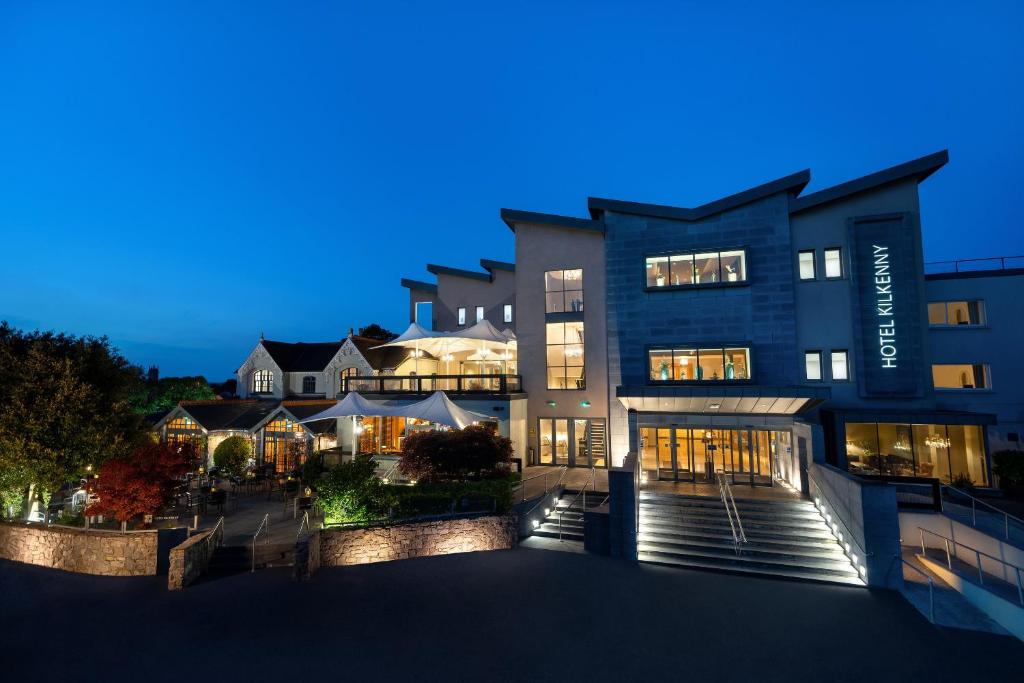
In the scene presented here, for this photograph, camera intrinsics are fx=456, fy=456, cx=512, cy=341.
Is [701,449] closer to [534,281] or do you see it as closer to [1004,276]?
[534,281]

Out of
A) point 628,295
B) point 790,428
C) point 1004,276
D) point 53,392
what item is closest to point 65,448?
point 53,392

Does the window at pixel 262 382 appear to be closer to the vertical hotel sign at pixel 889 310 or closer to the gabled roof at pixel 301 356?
the gabled roof at pixel 301 356

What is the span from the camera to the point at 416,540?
477 inches

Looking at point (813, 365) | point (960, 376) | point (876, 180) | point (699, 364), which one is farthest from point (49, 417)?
point (960, 376)

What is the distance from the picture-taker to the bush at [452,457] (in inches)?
594

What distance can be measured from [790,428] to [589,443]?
7.75 metres

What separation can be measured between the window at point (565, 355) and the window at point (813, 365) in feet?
28.8

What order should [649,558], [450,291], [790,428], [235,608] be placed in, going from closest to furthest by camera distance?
1. [235,608]
2. [649,558]
3. [790,428]
4. [450,291]

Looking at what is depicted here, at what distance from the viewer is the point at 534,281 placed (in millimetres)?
21812

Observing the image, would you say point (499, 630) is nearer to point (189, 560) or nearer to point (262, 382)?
point (189, 560)

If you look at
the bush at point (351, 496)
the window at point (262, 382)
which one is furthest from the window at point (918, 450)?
the window at point (262, 382)

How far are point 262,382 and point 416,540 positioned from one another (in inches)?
1109

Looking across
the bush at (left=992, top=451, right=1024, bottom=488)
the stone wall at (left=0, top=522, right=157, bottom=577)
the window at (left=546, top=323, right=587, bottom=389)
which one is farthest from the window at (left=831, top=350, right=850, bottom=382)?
the stone wall at (left=0, top=522, right=157, bottom=577)

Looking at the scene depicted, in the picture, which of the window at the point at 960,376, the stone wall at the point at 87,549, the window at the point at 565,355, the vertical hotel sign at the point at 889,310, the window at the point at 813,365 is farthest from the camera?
the window at the point at 565,355
